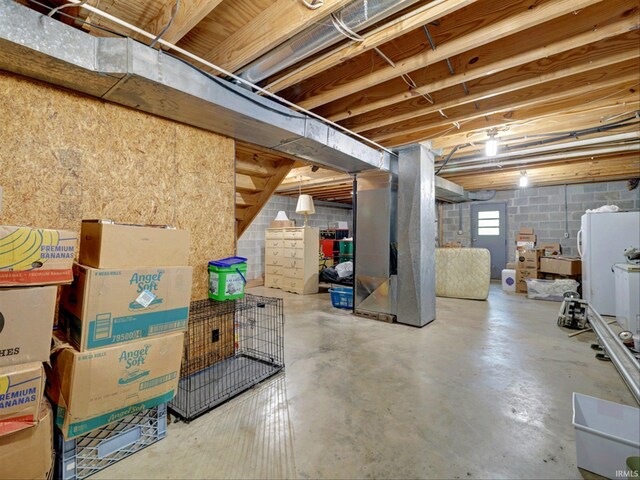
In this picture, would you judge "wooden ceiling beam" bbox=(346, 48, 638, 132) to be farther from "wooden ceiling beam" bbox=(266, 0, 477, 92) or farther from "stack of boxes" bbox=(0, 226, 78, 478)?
"stack of boxes" bbox=(0, 226, 78, 478)

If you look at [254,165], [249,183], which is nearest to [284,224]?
[249,183]

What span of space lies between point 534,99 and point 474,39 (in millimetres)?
1103

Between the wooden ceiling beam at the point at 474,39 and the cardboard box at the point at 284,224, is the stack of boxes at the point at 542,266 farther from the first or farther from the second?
the wooden ceiling beam at the point at 474,39

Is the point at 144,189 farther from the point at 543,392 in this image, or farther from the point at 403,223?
the point at 543,392

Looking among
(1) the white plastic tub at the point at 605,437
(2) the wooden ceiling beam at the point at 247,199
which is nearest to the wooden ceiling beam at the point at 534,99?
(2) the wooden ceiling beam at the point at 247,199

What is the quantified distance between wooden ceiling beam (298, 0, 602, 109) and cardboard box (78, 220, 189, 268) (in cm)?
168

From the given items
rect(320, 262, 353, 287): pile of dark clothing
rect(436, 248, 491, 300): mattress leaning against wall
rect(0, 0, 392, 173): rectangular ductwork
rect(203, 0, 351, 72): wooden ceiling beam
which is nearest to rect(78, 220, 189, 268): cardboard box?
rect(0, 0, 392, 173): rectangular ductwork

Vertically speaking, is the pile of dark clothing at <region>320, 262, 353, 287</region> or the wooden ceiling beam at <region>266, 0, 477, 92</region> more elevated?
the wooden ceiling beam at <region>266, 0, 477, 92</region>

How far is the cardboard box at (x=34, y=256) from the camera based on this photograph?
1.15 m

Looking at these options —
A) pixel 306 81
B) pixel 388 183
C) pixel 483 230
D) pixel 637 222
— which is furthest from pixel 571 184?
pixel 306 81

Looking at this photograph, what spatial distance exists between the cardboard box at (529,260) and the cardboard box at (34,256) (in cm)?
677

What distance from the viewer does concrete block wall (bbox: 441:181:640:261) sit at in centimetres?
611

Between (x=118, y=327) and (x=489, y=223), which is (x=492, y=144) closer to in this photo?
(x=118, y=327)

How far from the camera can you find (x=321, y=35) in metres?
1.62
